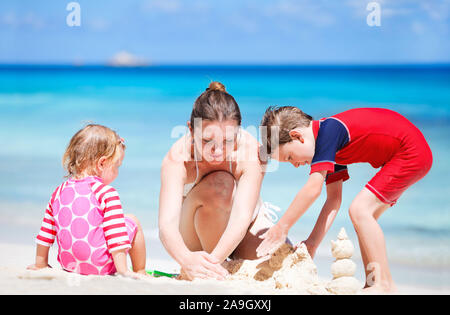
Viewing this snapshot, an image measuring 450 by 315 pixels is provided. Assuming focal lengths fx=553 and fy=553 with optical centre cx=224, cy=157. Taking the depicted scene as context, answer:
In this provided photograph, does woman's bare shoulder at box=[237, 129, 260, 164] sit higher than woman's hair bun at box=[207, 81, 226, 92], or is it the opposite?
woman's hair bun at box=[207, 81, 226, 92]

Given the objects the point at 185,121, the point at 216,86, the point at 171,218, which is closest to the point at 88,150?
the point at 171,218

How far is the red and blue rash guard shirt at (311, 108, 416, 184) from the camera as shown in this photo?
9.04 feet

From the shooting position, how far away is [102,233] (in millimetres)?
2578

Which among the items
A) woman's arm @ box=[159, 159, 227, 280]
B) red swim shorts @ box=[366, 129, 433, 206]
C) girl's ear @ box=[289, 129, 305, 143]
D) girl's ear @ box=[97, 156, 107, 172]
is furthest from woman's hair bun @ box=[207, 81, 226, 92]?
red swim shorts @ box=[366, 129, 433, 206]

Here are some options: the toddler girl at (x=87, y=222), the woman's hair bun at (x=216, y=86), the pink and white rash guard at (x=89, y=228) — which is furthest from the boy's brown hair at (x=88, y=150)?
the woman's hair bun at (x=216, y=86)

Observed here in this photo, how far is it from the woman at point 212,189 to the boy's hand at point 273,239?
0.38 ft

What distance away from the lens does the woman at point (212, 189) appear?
2717 mm

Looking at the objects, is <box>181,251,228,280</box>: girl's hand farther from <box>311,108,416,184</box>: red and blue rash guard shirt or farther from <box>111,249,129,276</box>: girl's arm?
<box>311,108,416,184</box>: red and blue rash guard shirt

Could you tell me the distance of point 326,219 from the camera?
9.77 feet

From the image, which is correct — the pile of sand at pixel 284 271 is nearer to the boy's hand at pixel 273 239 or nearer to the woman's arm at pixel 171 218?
the boy's hand at pixel 273 239

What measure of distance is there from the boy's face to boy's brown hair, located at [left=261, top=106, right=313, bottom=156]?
0.02 m

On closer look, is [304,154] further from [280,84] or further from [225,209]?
[280,84]

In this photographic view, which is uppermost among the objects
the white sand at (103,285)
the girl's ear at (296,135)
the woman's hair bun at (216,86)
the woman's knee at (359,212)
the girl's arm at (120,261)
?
the woman's hair bun at (216,86)

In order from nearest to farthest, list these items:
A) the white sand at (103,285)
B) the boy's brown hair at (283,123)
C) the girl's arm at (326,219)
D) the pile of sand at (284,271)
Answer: the white sand at (103,285)
the pile of sand at (284,271)
the boy's brown hair at (283,123)
the girl's arm at (326,219)
